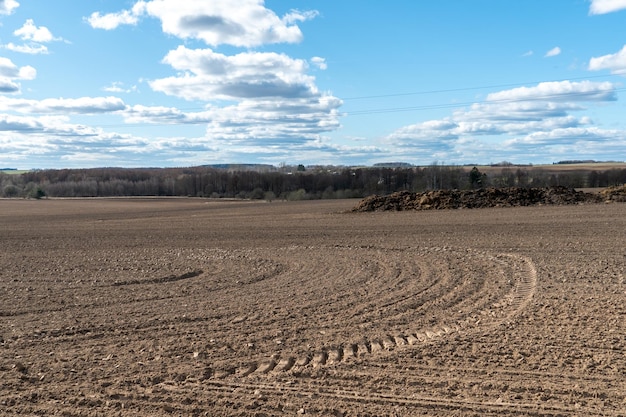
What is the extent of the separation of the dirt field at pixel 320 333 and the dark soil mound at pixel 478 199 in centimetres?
1946

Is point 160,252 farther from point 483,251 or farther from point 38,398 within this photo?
point 38,398

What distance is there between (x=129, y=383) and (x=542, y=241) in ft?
53.9

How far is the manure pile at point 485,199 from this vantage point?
37.8 m

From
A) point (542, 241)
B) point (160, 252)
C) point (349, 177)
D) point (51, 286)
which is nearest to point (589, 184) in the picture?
point (349, 177)

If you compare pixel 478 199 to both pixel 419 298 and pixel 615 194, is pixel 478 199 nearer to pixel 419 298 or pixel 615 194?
pixel 615 194

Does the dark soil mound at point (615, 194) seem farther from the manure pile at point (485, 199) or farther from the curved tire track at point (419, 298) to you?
the curved tire track at point (419, 298)

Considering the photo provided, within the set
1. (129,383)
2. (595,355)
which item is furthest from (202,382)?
(595,355)

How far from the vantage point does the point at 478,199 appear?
38.4 metres

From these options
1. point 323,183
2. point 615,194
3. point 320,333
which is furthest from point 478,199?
point 323,183

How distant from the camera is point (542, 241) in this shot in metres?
19.5

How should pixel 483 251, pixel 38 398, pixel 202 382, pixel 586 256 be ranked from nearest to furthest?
pixel 38 398 < pixel 202 382 < pixel 586 256 < pixel 483 251

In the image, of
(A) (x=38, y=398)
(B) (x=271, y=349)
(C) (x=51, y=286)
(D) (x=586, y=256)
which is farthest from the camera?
(D) (x=586, y=256)

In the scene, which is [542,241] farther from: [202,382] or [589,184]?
[589,184]

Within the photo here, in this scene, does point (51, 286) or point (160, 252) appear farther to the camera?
point (160, 252)
